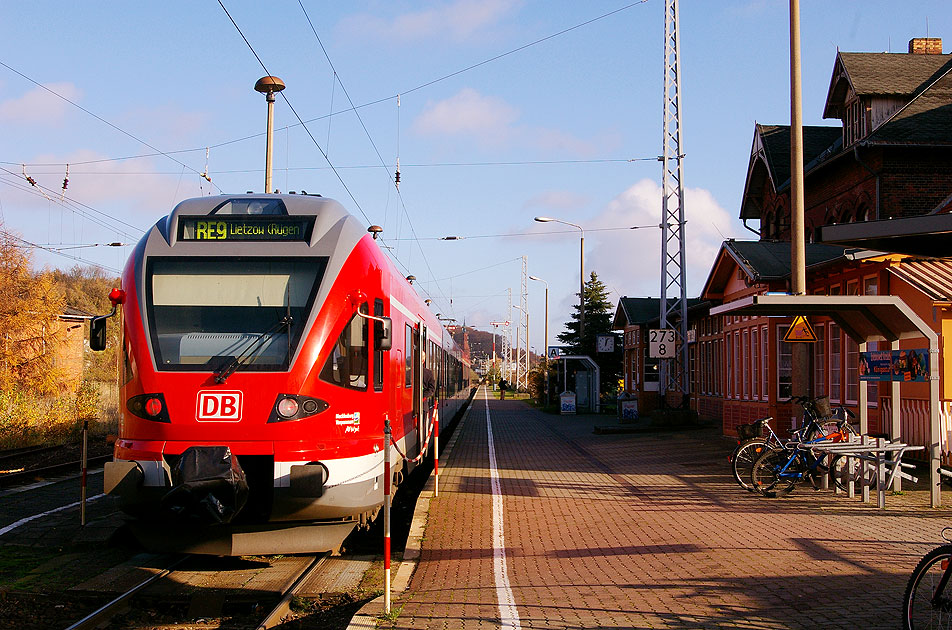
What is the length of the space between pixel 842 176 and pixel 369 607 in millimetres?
23829

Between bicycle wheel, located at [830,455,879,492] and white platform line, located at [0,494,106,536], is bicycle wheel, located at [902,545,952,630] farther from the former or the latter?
white platform line, located at [0,494,106,536]

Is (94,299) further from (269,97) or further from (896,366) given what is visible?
(896,366)

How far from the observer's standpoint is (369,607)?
704 cm

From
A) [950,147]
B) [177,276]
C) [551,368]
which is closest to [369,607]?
[177,276]

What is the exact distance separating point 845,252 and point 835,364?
6089 millimetres

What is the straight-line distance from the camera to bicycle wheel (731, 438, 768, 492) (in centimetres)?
1345

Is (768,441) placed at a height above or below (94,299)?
below

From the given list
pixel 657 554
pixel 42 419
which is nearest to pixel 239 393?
pixel 657 554

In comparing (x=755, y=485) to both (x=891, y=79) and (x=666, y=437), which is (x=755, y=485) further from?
(x=891, y=79)

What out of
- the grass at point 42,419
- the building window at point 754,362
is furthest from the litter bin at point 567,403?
the grass at point 42,419

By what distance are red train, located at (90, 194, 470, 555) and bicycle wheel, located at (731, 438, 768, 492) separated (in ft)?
21.2

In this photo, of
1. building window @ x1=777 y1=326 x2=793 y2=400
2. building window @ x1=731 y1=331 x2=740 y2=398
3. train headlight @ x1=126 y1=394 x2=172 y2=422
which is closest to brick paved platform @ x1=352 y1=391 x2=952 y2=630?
train headlight @ x1=126 y1=394 x2=172 y2=422

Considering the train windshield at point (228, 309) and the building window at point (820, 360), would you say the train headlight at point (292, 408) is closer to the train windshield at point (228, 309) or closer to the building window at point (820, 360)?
the train windshield at point (228, 309)

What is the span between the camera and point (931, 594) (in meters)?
5.23
